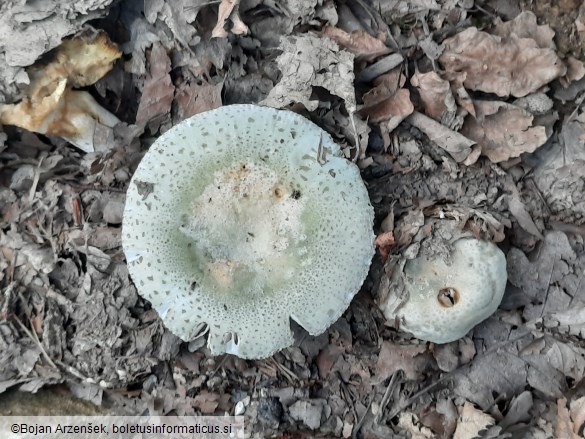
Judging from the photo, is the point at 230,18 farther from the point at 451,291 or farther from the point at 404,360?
the point at 404,360

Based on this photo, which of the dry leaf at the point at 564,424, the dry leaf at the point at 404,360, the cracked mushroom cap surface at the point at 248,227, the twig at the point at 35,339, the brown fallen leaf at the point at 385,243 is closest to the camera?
the cracked mushroom cap surface at the point at 248,227

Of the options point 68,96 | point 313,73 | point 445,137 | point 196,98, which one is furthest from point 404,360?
Answer: point 68,96

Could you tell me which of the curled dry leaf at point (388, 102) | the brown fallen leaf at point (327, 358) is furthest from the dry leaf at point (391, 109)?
the brown fallen leaf at point (327, 358)

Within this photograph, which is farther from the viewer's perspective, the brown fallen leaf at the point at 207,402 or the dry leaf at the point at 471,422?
the brown fallen leaf at the point at 207,402

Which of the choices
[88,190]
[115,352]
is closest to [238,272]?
[115,352]

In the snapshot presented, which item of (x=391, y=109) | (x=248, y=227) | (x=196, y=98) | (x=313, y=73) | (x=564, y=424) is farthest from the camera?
(x=196, y=98)

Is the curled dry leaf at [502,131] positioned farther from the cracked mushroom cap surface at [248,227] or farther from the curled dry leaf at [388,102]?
the cracked mushroom cap surface at [248,227]

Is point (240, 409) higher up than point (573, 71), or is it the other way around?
point (573, 71)
